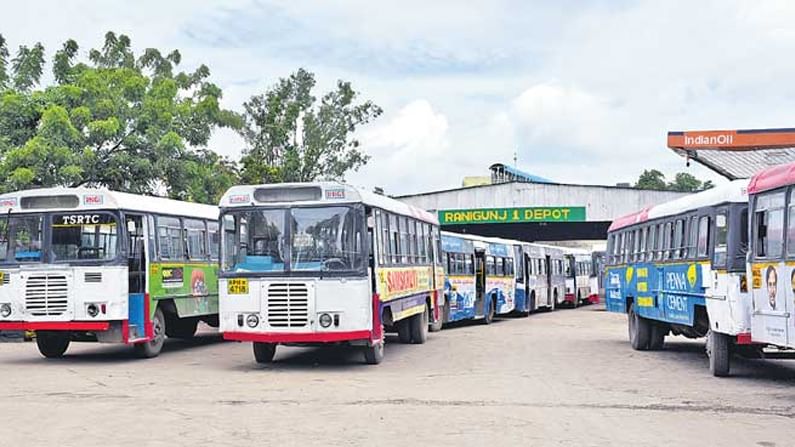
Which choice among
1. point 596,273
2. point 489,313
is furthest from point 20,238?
point 596,273

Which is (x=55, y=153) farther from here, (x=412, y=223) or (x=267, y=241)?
(x=267, y=241)

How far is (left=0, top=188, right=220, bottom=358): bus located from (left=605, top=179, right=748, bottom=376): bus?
9.12 metres

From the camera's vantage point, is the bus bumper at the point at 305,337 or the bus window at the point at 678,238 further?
the bus window at the point at 678,238

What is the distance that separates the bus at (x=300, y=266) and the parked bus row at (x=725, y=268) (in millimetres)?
5017

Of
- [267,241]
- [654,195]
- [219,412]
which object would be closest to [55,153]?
[267,241]

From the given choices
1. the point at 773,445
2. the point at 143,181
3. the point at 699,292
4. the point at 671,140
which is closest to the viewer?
the point at 773,445

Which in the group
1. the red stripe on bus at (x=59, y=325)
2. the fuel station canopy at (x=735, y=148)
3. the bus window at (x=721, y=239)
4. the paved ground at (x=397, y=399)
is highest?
the fuel station canopy at (x=735, y=148)

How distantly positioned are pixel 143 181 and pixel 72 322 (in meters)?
14.1

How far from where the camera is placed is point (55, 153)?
88.2 ft

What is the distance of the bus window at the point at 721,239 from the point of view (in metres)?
14.1

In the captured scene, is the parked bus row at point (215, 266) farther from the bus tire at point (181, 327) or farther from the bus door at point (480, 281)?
the bus door at point (480, 281)

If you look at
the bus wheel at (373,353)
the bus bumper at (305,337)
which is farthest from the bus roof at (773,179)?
Result: the bus wheel at (373,353)

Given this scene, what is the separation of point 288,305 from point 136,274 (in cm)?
367

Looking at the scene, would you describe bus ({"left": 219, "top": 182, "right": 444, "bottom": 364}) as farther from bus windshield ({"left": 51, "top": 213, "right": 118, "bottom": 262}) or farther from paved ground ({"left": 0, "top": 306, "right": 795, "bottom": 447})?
bus windshield ({"left": 51, "top": 213, "right": 118, "bottom": 262})
